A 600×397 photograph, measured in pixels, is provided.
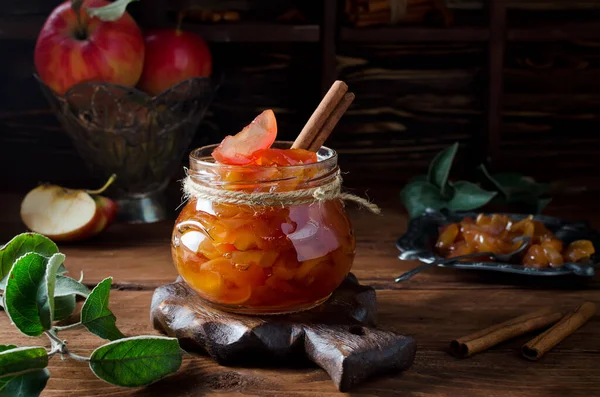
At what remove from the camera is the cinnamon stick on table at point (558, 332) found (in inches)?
34.5

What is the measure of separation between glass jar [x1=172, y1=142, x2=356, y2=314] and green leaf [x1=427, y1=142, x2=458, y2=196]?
591 mm

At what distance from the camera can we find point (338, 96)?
97cm

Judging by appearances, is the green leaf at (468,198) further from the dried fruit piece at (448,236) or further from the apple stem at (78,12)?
the apple stem at (78,12)

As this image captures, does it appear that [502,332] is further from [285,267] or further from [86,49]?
[86,49]

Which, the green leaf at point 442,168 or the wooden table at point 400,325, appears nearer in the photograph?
the wooden table at point 400,325

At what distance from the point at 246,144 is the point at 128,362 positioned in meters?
0.29

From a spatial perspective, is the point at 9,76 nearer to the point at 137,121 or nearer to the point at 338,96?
the point at 137,121

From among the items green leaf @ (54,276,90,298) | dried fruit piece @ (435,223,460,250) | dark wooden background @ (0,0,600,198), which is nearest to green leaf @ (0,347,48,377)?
green leaf @ (54,276,90,298)

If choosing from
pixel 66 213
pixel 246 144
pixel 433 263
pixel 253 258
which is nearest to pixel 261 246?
pixel 253 258

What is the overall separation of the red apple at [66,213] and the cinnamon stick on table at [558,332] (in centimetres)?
80

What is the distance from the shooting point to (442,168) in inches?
57.7

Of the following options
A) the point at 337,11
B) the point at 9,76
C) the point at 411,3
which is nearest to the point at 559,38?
the point at 411,3

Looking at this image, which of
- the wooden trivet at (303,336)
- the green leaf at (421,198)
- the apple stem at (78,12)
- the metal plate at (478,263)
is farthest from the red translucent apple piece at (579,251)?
the apple stem at (78,12)

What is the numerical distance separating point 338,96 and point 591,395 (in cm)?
47
